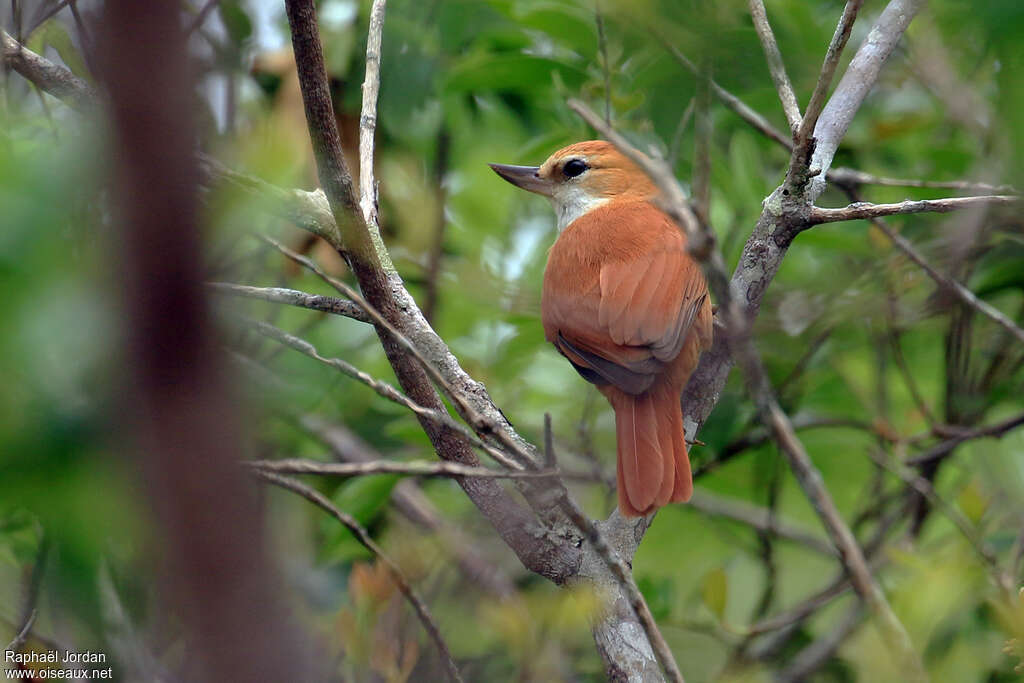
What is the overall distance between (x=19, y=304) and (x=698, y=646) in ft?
9.02

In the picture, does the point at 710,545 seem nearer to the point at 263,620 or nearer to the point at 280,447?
the point at 280,447

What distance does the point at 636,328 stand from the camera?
3.02 m

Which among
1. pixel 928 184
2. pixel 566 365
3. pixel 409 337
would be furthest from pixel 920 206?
pixel 566 365

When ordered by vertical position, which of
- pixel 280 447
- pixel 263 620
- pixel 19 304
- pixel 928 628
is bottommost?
pixel 280 447

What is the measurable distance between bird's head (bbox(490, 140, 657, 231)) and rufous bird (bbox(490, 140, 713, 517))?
1.27 ft

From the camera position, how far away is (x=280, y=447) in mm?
3049

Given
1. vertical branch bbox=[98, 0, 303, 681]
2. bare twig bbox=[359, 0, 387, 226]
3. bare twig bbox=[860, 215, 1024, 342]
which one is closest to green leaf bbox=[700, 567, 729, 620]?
bare twig bbox=[860, 215, 1024, 342]

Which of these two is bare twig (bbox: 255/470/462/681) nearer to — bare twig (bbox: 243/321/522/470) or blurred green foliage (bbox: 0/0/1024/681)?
blurred green foliage (bbox: 0/0/1024/681)

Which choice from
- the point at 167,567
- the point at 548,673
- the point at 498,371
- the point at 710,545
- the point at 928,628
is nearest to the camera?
the point at 167,567

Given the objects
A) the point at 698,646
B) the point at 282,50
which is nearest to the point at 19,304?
the point at 698,646

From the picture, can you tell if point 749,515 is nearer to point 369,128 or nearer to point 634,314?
point 634,314

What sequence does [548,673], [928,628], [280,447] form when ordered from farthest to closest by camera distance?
[280,447]
[928,628]
[548,673]

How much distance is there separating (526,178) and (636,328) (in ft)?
4.02

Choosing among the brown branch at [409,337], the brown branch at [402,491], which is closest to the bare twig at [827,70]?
the brown branch at [409,337]
